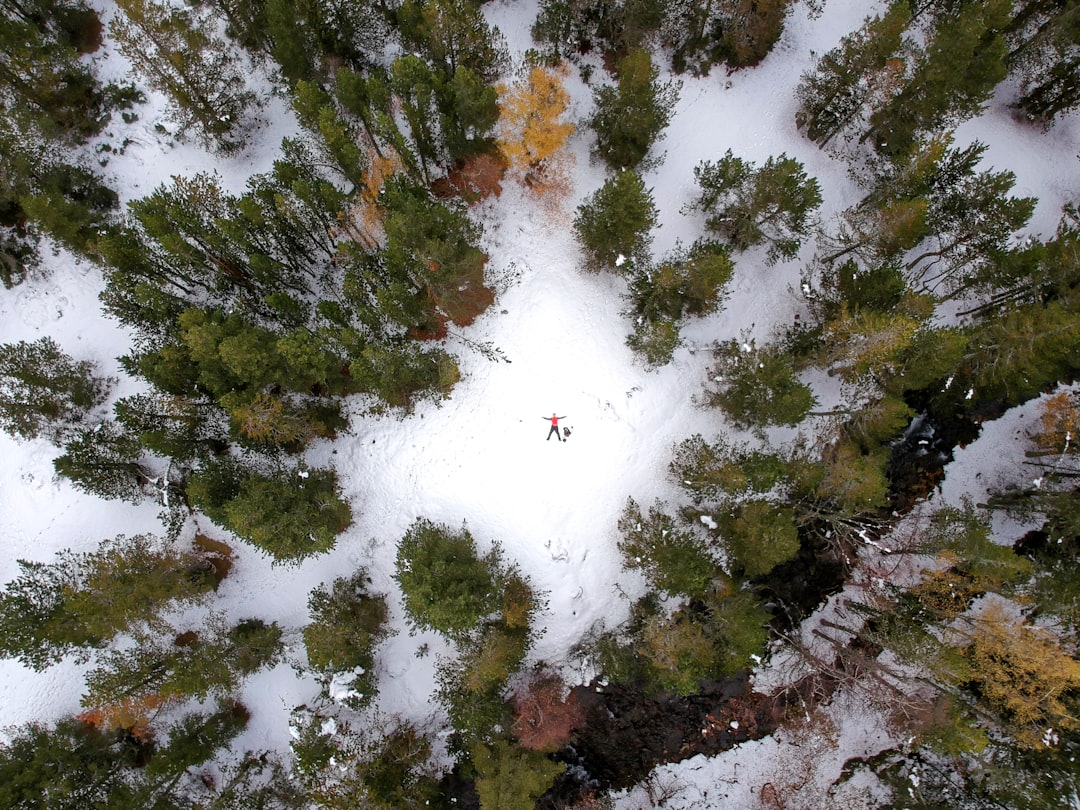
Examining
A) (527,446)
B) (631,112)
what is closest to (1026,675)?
(527,446)

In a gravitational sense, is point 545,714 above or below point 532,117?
below

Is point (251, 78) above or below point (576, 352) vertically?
above

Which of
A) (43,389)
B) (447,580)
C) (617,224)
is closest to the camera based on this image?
(447,580)

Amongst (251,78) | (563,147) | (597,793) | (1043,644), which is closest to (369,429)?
(563,147)

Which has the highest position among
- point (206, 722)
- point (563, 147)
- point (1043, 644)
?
point (563, 147)

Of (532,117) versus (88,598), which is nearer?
(88,598)

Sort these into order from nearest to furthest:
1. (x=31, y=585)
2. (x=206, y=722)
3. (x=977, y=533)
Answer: (x=977, y=533) → (x=31, y=585) → (x=206, y=722)

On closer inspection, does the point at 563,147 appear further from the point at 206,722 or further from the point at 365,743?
the point at 206,722

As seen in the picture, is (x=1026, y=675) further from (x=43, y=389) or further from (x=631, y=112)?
A: (x=43, y=389)

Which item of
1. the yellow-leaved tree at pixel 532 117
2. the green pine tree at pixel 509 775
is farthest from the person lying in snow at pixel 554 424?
the green pine tree at pixel 509 775
